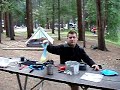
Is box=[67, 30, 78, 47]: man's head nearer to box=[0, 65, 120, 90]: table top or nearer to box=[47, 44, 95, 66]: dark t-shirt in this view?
box=[47, 44, 95, 66]: dark t-shirt

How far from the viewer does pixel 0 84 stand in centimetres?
696

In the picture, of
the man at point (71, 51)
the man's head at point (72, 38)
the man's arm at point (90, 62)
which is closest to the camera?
the man's arm at point (90, 62)

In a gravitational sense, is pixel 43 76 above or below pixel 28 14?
below

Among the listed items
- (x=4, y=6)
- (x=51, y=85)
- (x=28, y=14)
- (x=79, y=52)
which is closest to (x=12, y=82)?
(x=51, y=85)

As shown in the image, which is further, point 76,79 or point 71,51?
point 71,51

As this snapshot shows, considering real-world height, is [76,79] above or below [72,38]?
below

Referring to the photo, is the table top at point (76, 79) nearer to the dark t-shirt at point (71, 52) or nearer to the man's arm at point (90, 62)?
the man's arm at point (90, 62)

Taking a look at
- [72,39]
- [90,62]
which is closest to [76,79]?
[90,62]

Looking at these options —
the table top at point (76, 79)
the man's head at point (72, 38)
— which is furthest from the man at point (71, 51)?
the table top at point (76, 79)

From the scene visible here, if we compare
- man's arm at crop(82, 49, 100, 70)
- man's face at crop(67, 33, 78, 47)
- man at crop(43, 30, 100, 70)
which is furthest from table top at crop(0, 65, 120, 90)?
man's face at crop(67, 33, 78, 47)

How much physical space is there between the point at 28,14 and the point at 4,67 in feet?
56.4

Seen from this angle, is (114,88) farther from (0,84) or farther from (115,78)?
(0,84)

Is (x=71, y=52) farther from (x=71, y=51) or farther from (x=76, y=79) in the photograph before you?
(x=76, y=79)

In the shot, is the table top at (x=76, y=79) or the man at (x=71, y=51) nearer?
the table top at (x=76, y=79)
